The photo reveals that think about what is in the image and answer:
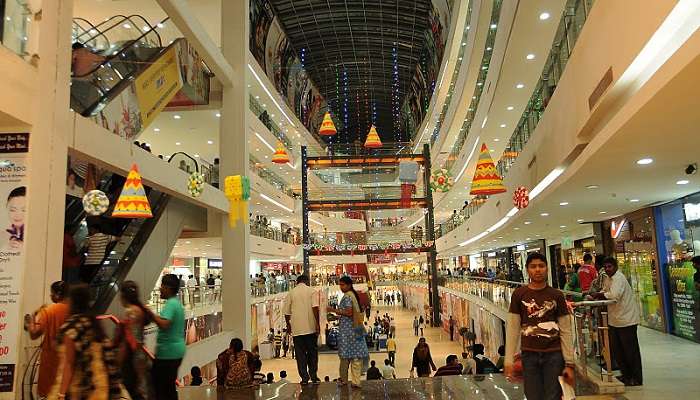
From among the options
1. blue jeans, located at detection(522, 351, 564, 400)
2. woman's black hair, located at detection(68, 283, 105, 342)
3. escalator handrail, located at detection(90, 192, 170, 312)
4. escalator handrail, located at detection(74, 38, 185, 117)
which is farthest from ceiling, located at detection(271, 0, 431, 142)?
blue jeans, located at detection(522, 351, 564, 400)

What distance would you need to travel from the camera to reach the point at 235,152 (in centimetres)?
1512

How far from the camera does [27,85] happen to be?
593 cm

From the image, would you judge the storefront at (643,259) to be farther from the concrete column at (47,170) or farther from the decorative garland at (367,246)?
the decorative garland at (367,246)

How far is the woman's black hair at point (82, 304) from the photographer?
373 cm

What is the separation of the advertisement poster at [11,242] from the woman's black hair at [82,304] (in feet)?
8.03

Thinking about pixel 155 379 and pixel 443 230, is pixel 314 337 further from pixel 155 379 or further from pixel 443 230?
pixel 443 230

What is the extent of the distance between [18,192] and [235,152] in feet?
30.7

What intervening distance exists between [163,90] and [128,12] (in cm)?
641

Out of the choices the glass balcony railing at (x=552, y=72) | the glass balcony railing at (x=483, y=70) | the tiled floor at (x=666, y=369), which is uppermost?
the glass balcony railing at (x=483, y=70)

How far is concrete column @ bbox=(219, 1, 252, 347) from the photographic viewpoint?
577 inches

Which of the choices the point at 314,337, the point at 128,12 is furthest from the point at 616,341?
the point at 128,12

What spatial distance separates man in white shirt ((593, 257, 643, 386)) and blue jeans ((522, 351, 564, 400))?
3043 millimetres

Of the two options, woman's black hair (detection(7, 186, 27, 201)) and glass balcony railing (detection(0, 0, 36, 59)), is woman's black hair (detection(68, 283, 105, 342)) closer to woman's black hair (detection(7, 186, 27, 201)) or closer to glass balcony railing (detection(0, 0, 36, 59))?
woman's black hair (detection(7, 186, 27, 201))

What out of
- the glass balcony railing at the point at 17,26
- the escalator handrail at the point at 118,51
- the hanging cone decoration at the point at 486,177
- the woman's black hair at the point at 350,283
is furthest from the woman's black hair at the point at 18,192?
the hanging cone decoration at the point at 486,177
